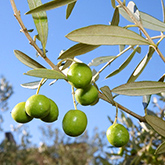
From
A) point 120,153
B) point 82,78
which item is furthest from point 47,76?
point 120,153

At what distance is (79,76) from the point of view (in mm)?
764

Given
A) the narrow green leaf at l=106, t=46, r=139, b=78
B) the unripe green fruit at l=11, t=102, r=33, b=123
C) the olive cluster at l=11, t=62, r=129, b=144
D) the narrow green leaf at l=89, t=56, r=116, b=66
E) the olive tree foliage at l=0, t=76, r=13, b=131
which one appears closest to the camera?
the olive cluster at l=11, t=62, r=129, b=144

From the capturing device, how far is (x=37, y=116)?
0.84 metres

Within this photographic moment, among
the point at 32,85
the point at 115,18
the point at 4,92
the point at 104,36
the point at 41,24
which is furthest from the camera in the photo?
the point at 4,92

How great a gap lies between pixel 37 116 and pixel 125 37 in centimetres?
38

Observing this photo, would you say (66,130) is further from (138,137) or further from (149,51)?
(138,137)

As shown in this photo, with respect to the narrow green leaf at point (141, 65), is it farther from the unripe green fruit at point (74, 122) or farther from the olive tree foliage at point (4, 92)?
the olive tree foliage at point (4, 92)

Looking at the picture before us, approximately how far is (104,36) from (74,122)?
11.7 inches

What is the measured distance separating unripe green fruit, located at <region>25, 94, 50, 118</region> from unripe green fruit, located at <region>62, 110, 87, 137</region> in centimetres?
7

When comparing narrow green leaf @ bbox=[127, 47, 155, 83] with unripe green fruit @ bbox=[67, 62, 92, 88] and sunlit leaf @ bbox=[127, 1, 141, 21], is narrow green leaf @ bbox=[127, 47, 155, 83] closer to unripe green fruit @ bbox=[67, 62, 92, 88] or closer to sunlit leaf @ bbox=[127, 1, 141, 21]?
sunlit leaf @ bbox=[127, 1, 141, 21]

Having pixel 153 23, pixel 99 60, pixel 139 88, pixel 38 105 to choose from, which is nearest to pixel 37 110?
pixel 38 105

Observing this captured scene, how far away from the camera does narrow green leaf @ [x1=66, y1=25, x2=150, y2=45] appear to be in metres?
0.68

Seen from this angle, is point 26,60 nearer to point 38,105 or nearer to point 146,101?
point 38,105

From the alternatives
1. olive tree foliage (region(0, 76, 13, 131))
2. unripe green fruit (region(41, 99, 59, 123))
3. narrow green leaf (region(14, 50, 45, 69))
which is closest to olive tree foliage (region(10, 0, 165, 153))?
narrow green leaf (region(14, 50, 45, 69))
